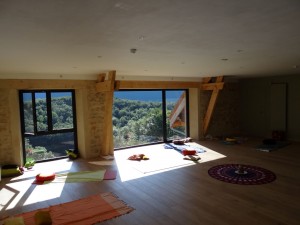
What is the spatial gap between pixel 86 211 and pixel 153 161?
9.55 ft

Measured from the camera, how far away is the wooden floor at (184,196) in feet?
11.3

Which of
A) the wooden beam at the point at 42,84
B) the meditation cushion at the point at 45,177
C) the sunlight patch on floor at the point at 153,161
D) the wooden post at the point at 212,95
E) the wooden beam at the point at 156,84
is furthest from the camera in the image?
the wooden post at the point at 212,95

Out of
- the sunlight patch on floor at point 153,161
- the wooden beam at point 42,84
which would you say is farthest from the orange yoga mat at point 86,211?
the wooden beam at point 42,84

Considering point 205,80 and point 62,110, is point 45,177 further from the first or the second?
point 205,80

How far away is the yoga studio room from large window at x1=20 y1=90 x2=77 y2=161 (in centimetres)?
3

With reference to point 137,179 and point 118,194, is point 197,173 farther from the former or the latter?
point 118,194

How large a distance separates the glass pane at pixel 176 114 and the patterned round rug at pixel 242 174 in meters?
3.56

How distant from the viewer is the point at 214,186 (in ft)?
15.1

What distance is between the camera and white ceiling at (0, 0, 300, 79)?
6.46 feet

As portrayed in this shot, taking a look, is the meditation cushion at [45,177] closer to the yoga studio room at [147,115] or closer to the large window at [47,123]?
the yoga studio room at [147,115]

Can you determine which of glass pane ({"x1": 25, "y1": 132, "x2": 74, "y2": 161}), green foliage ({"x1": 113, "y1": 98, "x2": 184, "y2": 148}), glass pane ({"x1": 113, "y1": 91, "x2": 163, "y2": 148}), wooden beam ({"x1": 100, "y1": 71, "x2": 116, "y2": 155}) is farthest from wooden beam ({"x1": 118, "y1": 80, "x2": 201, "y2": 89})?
glass pane ({"x1": 25, "y1": 132, "x2": 74, "y2": 161})

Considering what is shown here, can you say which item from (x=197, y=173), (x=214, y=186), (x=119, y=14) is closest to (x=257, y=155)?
(x=197, y=173)

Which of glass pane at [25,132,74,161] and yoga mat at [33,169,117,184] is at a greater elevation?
glass pane at [25,132,74,161]

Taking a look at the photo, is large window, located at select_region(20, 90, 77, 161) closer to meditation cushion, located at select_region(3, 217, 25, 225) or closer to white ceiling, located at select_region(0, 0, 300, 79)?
white ceiling, located at select_region(0, 0, 300, 79)
